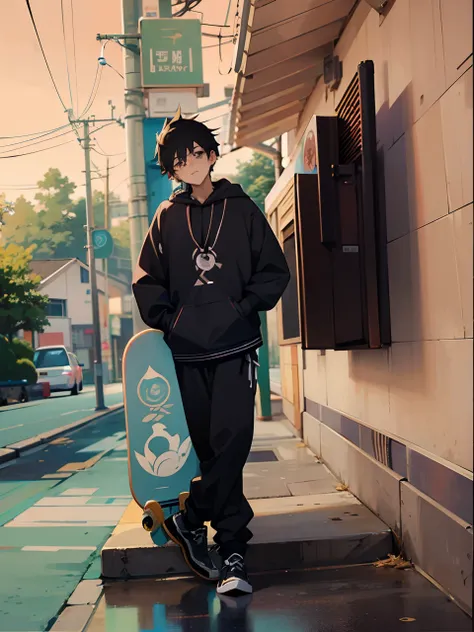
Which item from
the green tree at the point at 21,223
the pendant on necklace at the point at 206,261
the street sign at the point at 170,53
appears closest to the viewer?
the pendant on necklace at the point at 206,261

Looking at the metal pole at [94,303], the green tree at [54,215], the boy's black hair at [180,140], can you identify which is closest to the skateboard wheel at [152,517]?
the boy's black hair at [180,140]

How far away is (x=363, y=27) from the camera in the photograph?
412cm

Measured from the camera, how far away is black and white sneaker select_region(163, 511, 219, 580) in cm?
312

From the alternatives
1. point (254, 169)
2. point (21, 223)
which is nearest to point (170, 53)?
point (21, 223)

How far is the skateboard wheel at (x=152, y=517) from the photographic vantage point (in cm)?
319

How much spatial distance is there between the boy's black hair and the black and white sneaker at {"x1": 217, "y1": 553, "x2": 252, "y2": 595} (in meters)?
1.77

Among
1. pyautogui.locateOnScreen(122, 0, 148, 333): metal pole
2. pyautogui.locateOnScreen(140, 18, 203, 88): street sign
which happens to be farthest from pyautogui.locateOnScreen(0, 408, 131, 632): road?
pyautogui.locateOnScreen(140, 18, 203, 88): street sign

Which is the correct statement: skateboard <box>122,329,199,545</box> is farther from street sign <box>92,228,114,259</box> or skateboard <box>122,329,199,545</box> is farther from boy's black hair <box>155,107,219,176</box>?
street sign <box>92,228,114,259</box>

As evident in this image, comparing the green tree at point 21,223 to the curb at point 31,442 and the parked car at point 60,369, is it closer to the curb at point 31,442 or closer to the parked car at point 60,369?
the curb at point 31,442

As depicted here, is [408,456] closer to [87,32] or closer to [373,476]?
[373,476]

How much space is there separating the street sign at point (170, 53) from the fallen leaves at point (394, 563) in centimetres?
451

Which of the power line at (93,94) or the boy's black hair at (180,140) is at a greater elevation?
the power line at (93,94)

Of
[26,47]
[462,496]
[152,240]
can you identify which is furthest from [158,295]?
[26,47]

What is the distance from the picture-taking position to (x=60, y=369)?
19281mm
